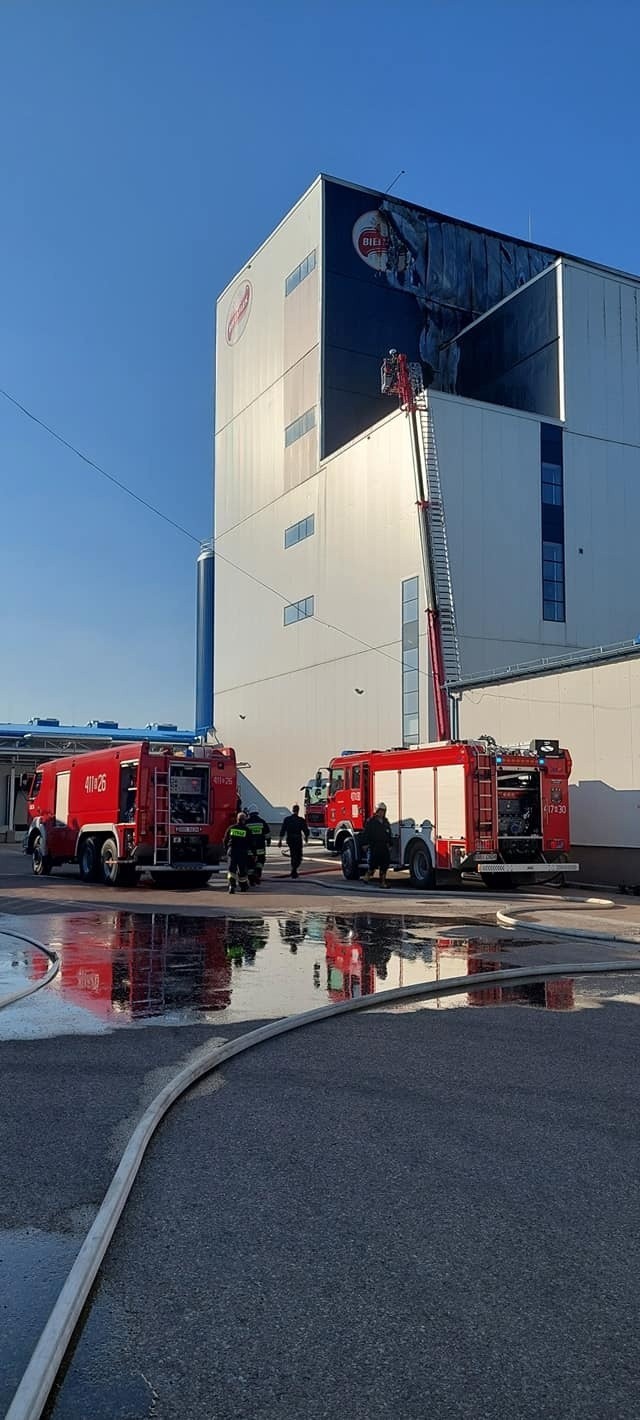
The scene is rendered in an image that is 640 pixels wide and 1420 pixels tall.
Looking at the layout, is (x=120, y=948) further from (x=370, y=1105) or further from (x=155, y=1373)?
(x=155, y=1373)

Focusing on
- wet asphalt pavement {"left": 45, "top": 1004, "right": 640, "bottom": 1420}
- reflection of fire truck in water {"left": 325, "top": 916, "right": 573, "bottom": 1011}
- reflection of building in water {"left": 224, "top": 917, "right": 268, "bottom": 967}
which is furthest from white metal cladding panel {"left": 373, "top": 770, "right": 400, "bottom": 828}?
wet asphalt pavement {"left": 45, "top": 1004, "right": 640, "bottom": 1420}

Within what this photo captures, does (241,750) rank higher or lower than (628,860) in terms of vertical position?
higher

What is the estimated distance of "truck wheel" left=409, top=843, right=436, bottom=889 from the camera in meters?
22.2

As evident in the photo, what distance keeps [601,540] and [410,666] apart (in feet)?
29.7

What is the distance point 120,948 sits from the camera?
40.7ft

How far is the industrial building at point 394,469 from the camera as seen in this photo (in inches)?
1465

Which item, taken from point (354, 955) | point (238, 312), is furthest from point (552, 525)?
point (354, 955)

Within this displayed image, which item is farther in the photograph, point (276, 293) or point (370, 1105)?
point (276, 293)

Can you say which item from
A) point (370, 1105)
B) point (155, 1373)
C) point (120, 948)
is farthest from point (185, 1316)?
point (120, 948)

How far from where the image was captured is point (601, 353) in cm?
4059

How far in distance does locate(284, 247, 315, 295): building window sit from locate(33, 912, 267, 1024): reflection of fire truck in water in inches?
1446

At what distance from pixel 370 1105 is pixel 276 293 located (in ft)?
158

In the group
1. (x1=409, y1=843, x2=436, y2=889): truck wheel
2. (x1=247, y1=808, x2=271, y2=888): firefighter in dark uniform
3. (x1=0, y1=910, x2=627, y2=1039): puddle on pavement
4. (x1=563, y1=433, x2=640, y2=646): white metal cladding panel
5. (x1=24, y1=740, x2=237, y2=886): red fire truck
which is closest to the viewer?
(x1=0, y1=910, x2=627, y2=1039): puddle on pavement

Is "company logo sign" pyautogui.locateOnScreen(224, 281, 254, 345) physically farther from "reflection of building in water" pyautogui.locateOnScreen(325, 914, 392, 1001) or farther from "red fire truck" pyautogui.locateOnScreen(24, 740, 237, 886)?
"reflection of building in water" pyautogui.locateOnScreen(325, 914, 392, 1001)
